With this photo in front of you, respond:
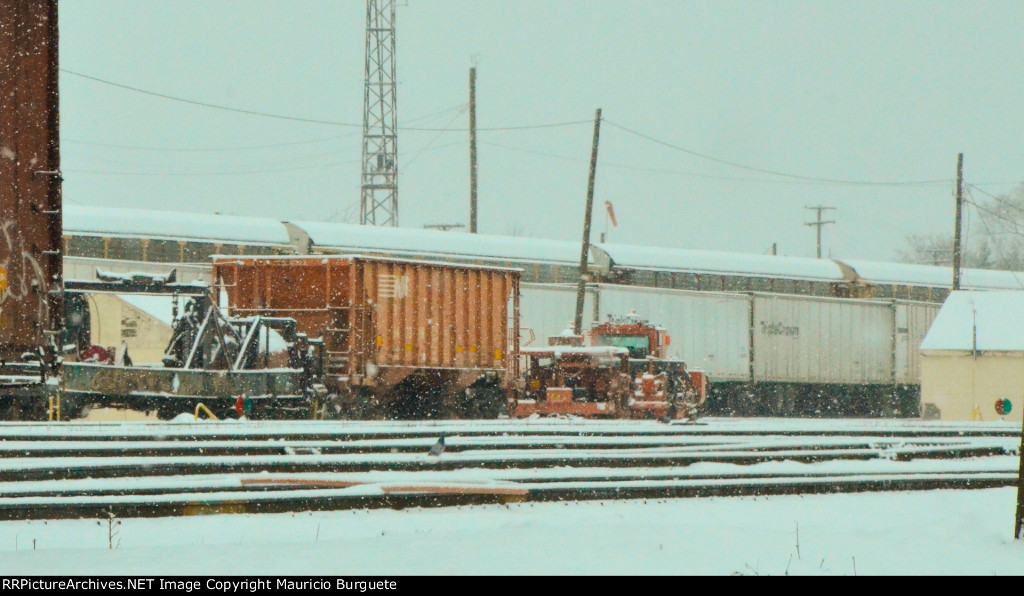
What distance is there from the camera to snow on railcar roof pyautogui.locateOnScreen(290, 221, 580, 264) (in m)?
28.4

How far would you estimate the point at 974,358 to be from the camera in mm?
28797

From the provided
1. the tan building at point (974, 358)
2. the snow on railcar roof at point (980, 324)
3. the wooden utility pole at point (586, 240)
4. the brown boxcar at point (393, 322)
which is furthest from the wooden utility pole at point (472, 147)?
the brown boxcar at point (393, 322)

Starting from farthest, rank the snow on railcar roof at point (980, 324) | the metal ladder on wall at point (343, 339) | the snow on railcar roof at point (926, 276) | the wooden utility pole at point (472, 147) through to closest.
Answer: the snow on railcar roof at point (926, 276) < the wooden utility pole at point (472, 147) < the snow on railcar roof at point (980, 324) < the metal ladder on wall at point (343, 339)

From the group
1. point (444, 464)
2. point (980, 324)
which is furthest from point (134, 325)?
point (980, 324)

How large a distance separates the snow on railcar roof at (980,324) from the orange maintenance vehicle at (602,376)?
7.50m

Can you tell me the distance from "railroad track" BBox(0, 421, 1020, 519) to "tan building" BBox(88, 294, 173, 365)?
26.3ft

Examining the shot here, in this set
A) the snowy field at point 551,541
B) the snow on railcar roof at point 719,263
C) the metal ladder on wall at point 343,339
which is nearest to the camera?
the snowy field at point 551,541

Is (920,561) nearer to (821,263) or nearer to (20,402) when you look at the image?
(20,402)

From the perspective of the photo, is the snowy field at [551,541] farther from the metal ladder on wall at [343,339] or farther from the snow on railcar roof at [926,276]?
the snow on railcar roof at [926,276]

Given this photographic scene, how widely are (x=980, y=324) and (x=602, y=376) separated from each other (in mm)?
9773

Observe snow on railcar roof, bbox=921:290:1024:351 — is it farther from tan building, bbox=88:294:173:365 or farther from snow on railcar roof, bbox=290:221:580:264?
tan building, bbox=88:294:173:365

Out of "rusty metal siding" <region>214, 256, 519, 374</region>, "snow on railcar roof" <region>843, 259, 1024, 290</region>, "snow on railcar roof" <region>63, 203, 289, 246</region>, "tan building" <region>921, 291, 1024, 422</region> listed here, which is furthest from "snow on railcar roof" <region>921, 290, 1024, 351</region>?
"snow on railcar roof" <region>63, 203, 289, 246</region>

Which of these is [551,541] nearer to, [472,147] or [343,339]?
[343,339]

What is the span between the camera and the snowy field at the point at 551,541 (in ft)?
26.7
